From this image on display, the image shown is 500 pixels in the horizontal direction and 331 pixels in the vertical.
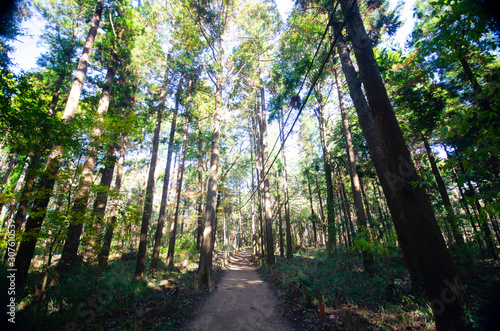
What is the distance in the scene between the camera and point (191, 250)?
1995 centimetres

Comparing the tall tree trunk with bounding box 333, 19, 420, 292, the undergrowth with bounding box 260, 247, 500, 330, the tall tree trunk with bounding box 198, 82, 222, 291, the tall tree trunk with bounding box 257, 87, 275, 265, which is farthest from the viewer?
the tall tree trunk with bounding box 257, 87, 275, 265

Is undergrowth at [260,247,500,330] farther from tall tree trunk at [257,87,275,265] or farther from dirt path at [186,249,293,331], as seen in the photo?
tall tree trunk at [257,87,275,265]

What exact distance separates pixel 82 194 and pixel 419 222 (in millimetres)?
9013

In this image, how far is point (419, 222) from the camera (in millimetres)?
3295

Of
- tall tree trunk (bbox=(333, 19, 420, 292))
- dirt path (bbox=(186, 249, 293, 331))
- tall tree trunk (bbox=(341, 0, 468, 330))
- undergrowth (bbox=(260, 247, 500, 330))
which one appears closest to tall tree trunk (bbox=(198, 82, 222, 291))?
dirt path (bbox=(186, 249, 293, 331))

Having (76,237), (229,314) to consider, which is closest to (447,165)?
(229,314)

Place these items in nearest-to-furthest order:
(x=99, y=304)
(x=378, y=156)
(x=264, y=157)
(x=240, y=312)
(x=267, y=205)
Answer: (x=378, y=156), (x=99, y=304), (x=240, y=312), (x=267, y=205), (x=264, y=157)

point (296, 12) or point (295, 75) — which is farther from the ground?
point (296, 12)

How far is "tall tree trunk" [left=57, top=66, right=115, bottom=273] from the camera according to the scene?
593cm

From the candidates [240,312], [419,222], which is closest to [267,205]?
[240,312]

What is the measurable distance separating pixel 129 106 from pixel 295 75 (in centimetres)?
1128

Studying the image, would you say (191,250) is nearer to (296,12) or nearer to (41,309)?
(41,309)

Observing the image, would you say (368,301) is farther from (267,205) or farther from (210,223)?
(267,205)

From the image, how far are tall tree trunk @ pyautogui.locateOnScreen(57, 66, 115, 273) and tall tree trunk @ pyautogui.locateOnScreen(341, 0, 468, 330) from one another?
7.79 metres
